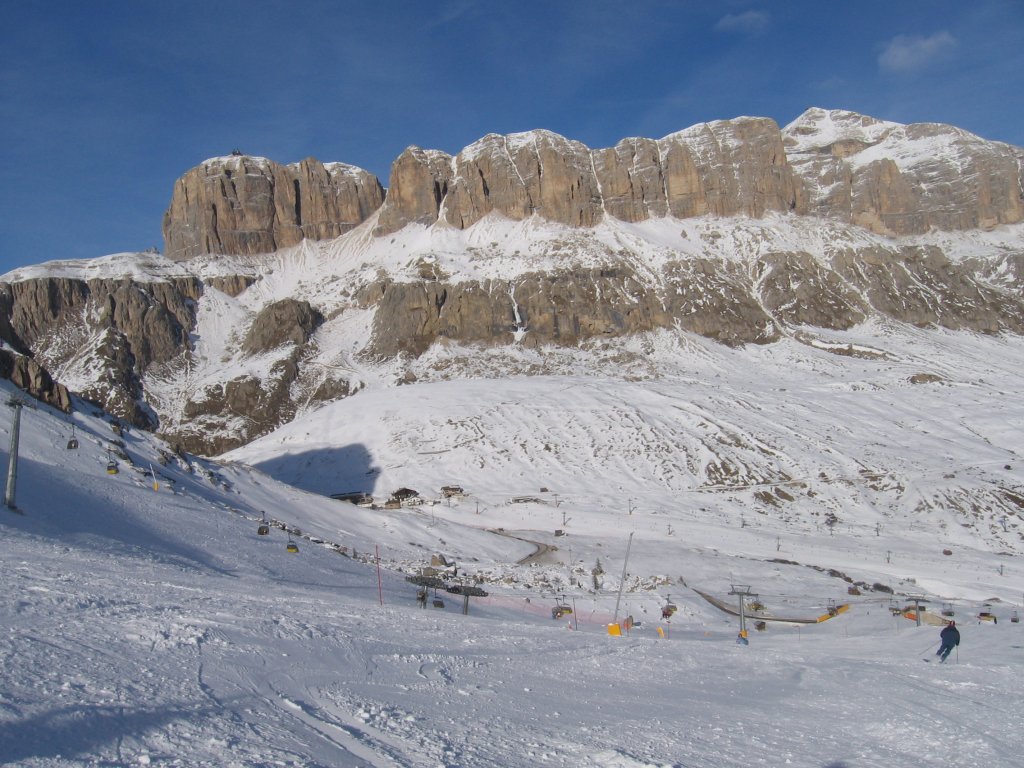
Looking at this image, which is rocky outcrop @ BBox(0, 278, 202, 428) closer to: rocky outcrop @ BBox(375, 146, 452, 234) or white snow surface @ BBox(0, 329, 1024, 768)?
rocky outcrop @ BBox(375, 146, 452, 234)

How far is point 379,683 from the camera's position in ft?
34.1

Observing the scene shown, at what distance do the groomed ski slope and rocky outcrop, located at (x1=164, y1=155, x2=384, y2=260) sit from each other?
168 metres

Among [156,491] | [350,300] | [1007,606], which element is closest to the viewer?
[156,491]

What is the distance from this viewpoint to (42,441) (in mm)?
33094

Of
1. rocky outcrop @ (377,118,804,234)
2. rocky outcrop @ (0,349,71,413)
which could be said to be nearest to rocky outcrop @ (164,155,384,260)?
rocky outcrop @ (377,118,804,234)

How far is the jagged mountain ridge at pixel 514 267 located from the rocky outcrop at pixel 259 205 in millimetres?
565

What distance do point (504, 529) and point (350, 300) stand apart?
9922 centimetres

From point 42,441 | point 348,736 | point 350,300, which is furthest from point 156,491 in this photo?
point 350,300

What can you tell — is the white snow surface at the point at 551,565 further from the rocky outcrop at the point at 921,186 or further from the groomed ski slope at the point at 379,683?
the rocky outcrop at the point at 921,186

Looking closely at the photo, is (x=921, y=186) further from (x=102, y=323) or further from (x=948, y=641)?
(x=948, y=641)

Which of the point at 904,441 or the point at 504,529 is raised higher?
the point at 904,441

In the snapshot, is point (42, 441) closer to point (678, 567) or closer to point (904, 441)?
point (678, 567)

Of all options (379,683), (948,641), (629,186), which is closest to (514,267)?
(629,186)

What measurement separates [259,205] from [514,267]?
231 feet
